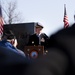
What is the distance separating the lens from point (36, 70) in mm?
841

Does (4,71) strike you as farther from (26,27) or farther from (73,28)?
(26,27)

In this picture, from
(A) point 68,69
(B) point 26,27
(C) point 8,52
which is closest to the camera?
(A) point 68,69

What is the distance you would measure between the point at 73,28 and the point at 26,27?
81.3 ft

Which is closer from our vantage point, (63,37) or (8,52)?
(63,37)

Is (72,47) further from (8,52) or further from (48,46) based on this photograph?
(8,52)

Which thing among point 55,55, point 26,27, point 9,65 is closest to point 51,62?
point 55,55

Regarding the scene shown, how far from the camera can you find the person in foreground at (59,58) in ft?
2.68

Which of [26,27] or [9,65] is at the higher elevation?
[9,65]

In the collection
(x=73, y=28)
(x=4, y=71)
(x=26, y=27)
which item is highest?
(x=73, y=28)

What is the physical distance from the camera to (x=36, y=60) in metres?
0.88

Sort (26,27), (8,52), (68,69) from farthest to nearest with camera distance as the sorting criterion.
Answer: (26,27) < (8,52) < (68,69)

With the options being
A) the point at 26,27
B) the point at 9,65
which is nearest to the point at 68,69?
the point at 9,65

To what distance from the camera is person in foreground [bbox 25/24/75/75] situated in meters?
0.82

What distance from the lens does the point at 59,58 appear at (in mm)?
828
